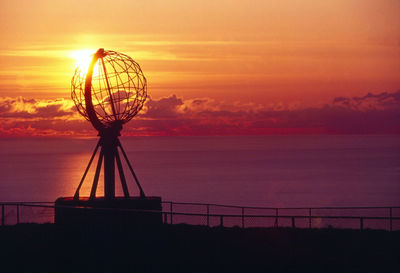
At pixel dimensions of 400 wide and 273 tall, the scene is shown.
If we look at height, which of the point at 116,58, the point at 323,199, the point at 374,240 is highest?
the point at 116,58

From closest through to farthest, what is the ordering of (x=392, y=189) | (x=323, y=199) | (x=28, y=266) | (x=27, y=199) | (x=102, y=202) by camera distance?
(x=28, y=266)
(x=102, y=202)
(x=27, y=199)
(x=323, y=199)
(x=392, y=189)

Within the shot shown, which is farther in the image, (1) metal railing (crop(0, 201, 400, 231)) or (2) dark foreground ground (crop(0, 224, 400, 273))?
(1) metal railing (crop(0, 201, 400, 231))

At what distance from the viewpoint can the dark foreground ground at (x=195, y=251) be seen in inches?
779

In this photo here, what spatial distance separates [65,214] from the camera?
25.6 metres

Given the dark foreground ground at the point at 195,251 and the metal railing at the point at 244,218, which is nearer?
the dark foreground ground at the point at 195,251

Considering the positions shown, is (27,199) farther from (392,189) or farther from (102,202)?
(102,202)

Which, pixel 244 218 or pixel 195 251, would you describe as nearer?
pixel 195 251

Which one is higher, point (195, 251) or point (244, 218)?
point (195, 251)

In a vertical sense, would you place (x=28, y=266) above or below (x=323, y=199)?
above

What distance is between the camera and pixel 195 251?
71.5 ft

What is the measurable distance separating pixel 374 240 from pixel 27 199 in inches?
3449

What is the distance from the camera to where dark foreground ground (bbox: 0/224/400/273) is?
19.8 metres

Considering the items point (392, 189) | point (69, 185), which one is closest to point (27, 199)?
point (69, 185)

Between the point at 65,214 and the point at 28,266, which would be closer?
the point at 28,266
